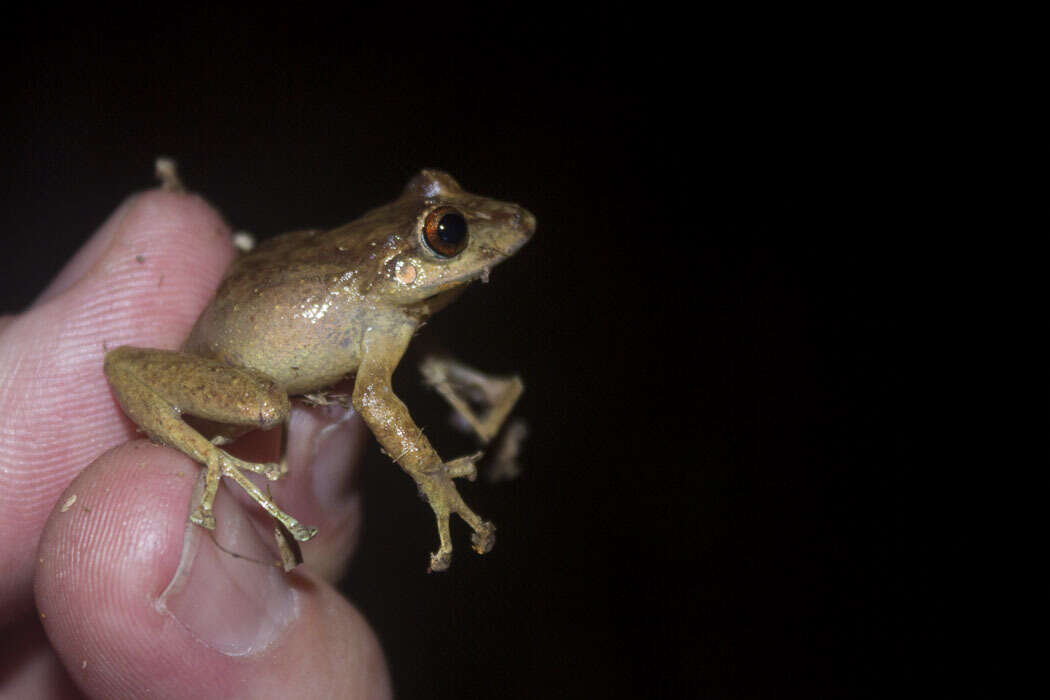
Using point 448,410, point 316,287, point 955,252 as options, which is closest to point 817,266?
point 955,252

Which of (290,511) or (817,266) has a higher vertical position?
(817,266)

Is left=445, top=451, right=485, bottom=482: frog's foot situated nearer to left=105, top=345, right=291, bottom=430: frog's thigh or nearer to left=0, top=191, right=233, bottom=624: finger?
left=105, top=345, right=291, bottom=430: frog's thigh

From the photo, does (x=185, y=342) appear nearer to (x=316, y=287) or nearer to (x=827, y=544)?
(x=316, y=287)

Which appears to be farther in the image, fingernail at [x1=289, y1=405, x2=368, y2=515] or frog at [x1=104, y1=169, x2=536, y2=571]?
fingernail at [x1=289, y1=405, x2=368, y2=515]

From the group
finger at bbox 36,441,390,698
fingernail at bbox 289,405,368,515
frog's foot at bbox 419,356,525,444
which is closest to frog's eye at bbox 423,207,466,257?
frog's foot at bbox 419,356,525,444

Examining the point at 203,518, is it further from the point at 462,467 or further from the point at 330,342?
the point at 462,467

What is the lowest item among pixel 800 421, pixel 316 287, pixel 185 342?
pixel 800 421
